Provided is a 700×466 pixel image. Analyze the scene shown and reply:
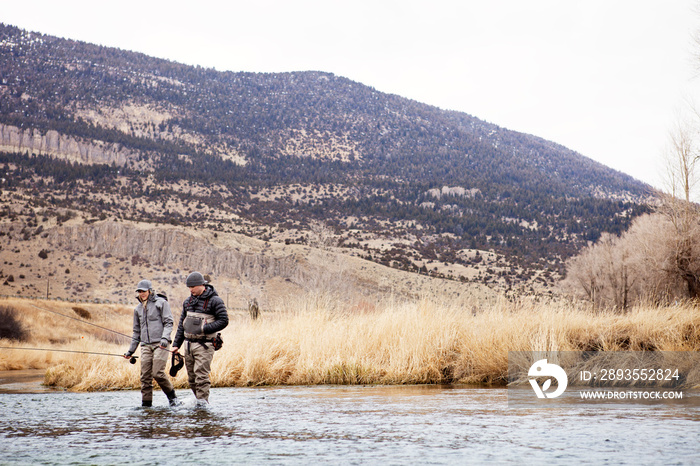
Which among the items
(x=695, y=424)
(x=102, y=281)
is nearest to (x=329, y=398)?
(x=695, y=424)

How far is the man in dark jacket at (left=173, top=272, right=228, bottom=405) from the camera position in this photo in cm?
1021

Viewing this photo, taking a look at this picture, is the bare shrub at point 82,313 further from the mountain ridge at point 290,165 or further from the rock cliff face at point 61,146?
the rock cliff face at point 61,146

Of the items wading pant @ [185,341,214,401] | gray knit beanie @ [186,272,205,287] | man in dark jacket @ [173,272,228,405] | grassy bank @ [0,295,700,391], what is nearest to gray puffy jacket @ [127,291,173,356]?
man in dark jacket @ [173,272,228,405]

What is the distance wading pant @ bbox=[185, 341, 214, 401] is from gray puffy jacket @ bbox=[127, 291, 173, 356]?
679mm

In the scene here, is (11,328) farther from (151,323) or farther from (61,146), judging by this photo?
(61,146)

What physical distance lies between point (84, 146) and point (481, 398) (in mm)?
113016

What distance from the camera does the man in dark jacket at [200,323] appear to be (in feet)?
33.5

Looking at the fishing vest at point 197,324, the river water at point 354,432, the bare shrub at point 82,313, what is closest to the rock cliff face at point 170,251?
the bare shrub at point 82,313

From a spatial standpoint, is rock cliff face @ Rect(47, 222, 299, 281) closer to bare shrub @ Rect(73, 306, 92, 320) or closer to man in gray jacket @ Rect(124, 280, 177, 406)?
bare shrub @ Rect(73, 306, 92, 320)

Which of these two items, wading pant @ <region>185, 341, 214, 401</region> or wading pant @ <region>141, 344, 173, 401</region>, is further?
wading pant @ <region>141, 344, 173, 401</region>

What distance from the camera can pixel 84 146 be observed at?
113 meters

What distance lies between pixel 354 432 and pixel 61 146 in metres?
113

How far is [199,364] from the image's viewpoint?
1036 cm

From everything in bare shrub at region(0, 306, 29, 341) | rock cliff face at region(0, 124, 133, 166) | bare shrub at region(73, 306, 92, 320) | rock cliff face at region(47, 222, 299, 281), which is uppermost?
rock cliff face at region(0, 124, 133, 166)
